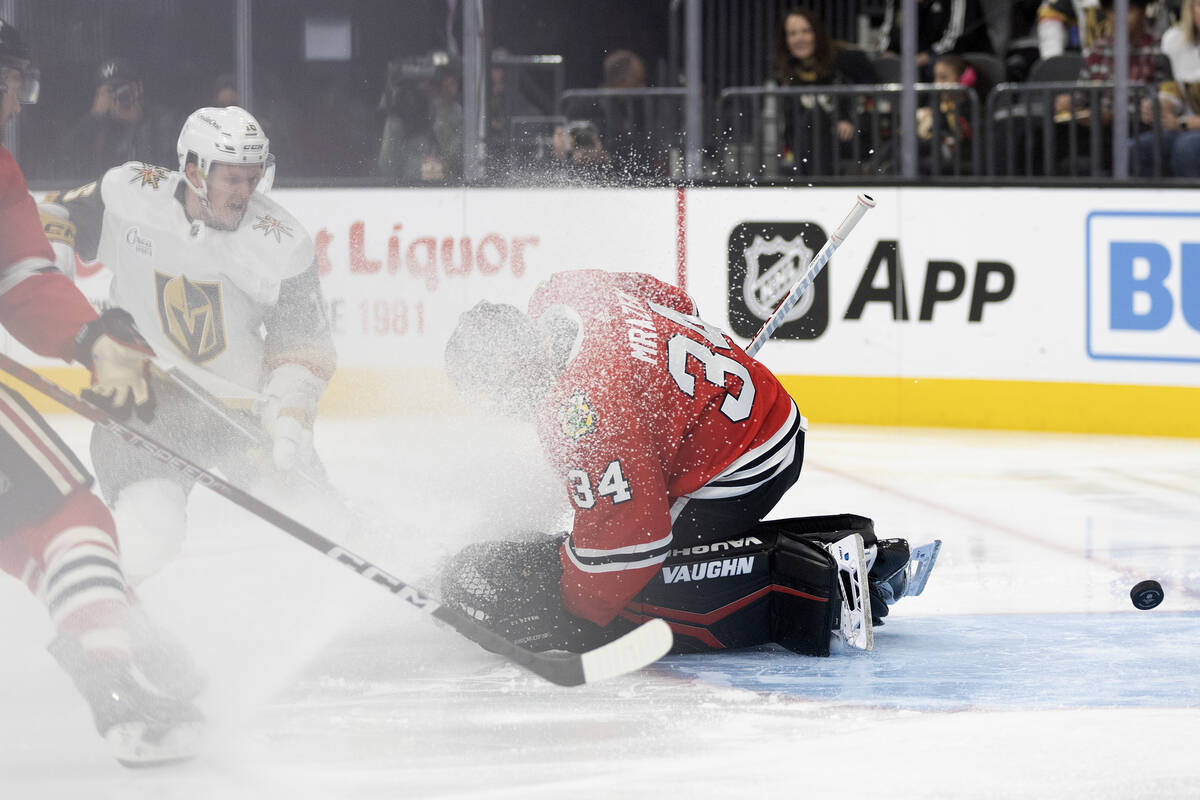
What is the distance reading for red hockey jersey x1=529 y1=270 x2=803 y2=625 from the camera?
307 cm

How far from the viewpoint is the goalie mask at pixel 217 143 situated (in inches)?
149

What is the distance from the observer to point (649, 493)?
309 centimetres

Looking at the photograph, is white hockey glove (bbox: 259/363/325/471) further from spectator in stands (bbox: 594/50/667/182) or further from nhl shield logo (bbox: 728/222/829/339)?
spectator in stands (bbox: 594/50/667/182)

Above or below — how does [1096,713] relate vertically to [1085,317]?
below

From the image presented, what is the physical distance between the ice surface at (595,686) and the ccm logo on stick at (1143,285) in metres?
1.79

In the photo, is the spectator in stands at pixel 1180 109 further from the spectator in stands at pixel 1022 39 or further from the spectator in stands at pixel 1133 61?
the spectator in stands at pixel 1022 39

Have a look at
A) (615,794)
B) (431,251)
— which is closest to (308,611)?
(615,794)

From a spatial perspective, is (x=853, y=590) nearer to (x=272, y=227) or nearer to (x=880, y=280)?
(x=272, y=227)

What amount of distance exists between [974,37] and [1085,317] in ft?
5.28

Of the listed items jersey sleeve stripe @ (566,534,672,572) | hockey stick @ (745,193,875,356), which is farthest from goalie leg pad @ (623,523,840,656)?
hockey stick @ (745,193,875,356)

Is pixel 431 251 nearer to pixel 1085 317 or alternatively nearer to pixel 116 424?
pixel 1085 317

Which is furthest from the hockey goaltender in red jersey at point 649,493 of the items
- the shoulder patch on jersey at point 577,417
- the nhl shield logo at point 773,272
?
the nhl shield logo at point 773,272

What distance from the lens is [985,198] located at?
7.04 metres

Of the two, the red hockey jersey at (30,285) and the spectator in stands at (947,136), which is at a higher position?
the spectator in stands at (947,136)
